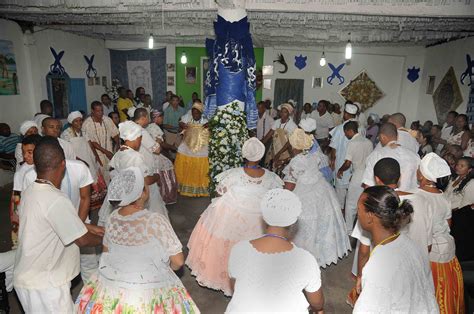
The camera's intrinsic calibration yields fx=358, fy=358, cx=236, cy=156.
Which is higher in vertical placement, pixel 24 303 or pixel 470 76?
pixel 470 76

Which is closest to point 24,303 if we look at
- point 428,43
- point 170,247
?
point 170,247

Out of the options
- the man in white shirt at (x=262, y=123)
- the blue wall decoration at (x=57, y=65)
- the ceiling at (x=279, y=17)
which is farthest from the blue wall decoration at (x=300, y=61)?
the blue wall decoration at (x=57, y=65)

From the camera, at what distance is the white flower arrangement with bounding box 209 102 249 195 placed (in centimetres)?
568

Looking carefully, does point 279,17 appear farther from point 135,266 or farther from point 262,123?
point 135,266

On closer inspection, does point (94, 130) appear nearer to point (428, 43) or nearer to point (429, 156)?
point (429, 156)

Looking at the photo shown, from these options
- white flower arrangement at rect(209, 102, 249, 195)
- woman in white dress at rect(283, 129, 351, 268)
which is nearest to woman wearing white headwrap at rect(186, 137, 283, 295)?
woman in white dress at rect(283, 129, 351, 268)

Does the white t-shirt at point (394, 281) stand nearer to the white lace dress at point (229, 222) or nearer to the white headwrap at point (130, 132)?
the white lace dress at point (229, 222)

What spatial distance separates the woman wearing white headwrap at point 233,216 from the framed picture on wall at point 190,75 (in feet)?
32.6

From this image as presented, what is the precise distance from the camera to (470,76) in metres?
8.98

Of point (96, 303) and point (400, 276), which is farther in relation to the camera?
point (96, 303)

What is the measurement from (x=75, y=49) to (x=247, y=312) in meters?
11.1

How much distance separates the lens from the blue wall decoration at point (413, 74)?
41.3 feet

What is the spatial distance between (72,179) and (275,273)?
7.47 feet

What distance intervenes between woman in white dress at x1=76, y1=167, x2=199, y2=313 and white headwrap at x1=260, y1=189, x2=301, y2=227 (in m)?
0.71
